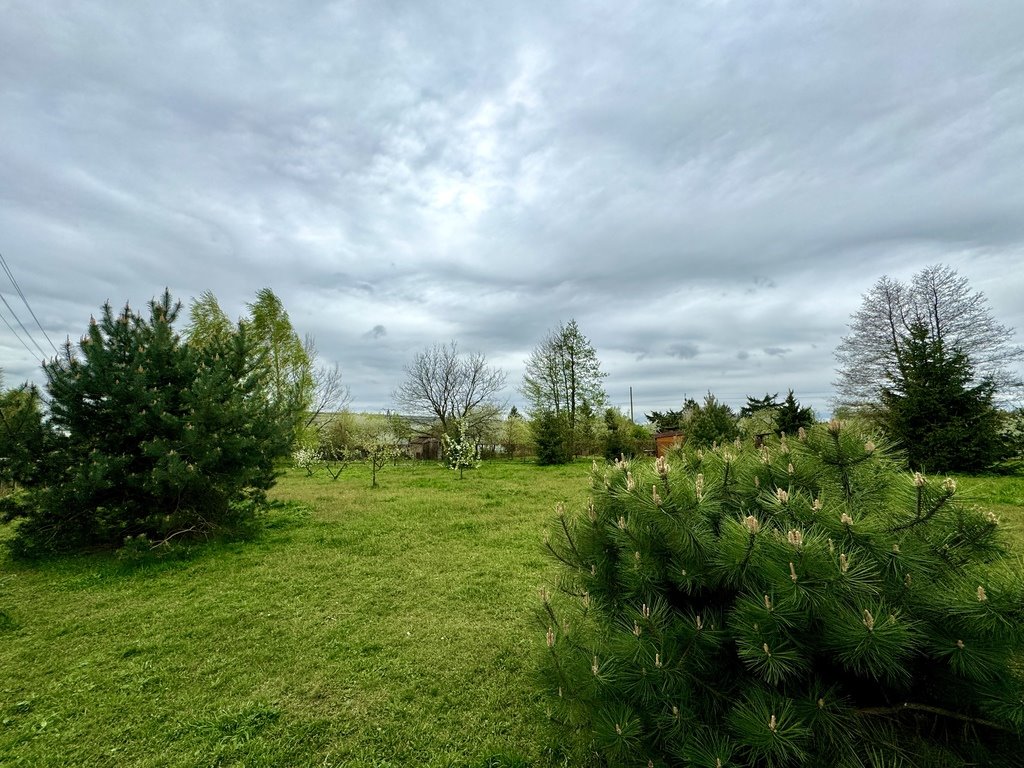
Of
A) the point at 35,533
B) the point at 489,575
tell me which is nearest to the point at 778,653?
the point at 489,575

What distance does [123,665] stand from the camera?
4.03 m

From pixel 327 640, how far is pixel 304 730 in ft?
4.60

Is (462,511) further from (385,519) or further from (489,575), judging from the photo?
(489,575)

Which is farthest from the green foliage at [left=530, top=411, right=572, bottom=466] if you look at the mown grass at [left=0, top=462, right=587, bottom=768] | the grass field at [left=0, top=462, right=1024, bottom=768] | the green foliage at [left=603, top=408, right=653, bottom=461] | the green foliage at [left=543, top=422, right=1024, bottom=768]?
the green foliage at [left=543, top=422, right=1024, bottom=768]

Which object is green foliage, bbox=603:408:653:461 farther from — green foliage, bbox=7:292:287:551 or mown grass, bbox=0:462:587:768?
green foliage, bbox=7:292:287:551

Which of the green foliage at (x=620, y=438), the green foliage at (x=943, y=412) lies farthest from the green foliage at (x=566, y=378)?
the green foliage at (x=943, y=412)

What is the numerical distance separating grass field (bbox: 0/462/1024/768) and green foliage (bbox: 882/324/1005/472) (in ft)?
21.4

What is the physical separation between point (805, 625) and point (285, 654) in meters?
4.34

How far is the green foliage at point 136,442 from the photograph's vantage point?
719 centimetres

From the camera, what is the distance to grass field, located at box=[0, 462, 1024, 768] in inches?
116

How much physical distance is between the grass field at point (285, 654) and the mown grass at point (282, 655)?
0.05ft

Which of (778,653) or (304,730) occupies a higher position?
(778,653)

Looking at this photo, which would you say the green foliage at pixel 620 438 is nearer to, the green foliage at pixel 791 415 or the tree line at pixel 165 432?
the green foliage at pixel 791 415

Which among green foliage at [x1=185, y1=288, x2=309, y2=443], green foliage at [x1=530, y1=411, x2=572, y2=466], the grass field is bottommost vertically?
the grass field
